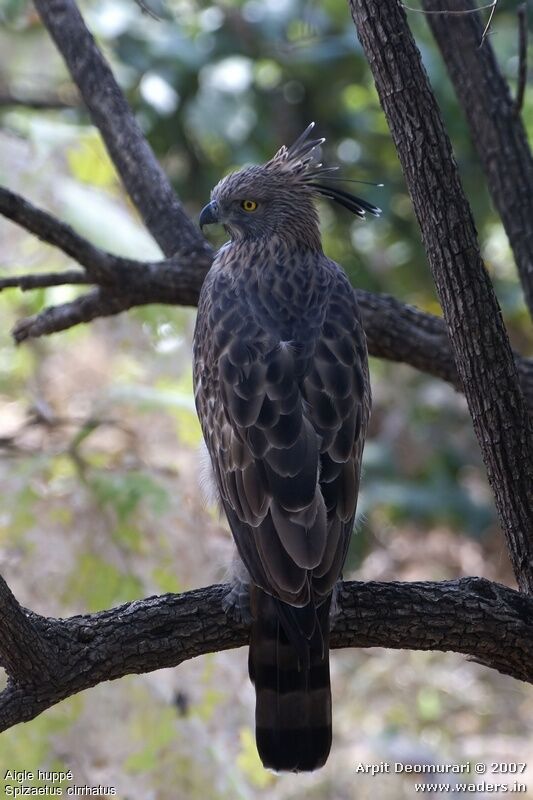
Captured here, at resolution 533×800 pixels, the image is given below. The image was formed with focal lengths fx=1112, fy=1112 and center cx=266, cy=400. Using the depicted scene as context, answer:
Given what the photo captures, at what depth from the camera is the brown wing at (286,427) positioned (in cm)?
321

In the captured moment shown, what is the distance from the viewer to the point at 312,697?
324 centimetres

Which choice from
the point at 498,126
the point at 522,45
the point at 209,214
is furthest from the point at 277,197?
the point at 522,45

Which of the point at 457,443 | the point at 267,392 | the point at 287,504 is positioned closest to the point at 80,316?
the point at 267,392

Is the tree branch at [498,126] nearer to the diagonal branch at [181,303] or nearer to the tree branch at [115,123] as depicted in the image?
the diagonal branch at [181,303]

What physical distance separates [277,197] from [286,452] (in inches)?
55.6

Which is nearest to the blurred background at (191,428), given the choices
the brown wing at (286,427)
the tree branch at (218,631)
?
the brown wing at (286,427)

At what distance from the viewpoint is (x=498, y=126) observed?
14.3 feet

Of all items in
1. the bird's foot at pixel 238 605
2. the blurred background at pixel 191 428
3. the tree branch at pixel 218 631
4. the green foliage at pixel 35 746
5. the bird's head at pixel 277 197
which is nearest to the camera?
the tree branch at pixel 218 631

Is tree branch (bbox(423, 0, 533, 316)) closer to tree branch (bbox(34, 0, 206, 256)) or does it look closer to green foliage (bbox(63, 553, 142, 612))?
tree branch (bbox(34, 0, 206, 256))

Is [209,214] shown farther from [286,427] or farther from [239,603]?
[239,603]

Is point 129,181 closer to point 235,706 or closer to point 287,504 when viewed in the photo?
point 287,504

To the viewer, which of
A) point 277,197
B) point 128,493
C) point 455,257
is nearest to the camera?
point 455,257

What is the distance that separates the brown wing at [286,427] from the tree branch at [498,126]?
848 mm

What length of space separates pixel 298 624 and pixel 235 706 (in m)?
1.73
